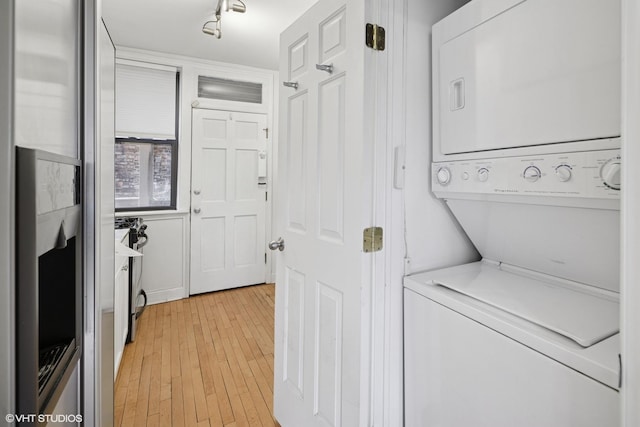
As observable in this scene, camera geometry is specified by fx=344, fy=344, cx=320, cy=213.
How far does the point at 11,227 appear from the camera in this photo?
0.48 m

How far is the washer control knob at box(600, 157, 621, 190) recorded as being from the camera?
2.67 feet

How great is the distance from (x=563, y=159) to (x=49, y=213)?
1.19 metres

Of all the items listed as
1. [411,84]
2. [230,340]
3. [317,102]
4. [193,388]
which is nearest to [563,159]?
[411,84]

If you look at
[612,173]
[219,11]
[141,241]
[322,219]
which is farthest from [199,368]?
[219,11]

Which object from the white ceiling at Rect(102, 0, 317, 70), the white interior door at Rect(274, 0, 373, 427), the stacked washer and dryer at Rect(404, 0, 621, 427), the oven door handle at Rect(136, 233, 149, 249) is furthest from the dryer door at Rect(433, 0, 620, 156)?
the oven door handle at Rect(136, 233, 149, 249)

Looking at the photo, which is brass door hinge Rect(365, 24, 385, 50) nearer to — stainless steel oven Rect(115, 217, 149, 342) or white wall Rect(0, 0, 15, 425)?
white wall Rect(0, 0, 15, 425)

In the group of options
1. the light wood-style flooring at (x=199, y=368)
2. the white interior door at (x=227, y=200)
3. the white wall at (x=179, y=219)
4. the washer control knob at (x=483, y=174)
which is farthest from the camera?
the white interior door at (x=227, y=200)

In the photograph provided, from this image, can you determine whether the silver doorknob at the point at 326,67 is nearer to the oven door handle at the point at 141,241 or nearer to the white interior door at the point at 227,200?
the oven door handle at the point at 141,241

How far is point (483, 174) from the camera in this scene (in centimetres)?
115

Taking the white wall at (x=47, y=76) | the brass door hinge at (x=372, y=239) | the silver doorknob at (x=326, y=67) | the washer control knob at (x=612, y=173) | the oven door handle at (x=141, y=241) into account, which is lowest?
the oven door handle at (x=141, y=241)

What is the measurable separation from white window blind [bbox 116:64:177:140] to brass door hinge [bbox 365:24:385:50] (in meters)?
2.93

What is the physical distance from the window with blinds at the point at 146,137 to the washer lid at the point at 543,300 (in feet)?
10.3

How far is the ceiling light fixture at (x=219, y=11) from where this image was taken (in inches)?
91.9

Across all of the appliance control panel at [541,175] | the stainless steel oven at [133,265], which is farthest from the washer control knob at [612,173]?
the stainless steel oven at [133,265]
